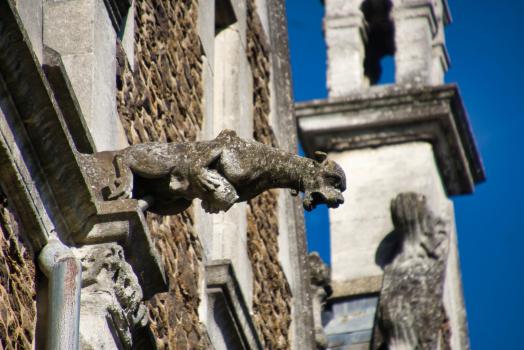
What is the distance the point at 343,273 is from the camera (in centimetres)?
1210

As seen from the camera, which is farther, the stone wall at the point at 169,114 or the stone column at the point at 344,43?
A: the stone column at the point at 344,43

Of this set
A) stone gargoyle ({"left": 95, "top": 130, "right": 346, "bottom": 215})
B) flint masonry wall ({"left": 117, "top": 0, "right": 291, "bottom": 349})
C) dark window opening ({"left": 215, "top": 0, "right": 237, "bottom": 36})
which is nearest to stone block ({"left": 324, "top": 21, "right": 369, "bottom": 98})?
dark window opening ({"left": 215, "top": 0, "right": 237, "bottom": 36})

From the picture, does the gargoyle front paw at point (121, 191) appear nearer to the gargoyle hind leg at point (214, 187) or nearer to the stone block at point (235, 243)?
the gargoyle hind leg at point (214, 187)

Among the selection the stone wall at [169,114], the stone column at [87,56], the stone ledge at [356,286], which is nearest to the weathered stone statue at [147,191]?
the stone column at [87,56]

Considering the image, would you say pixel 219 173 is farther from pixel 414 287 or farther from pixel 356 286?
pixel 356 286

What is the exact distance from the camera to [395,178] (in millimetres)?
12328

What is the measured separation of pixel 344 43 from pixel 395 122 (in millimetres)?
1733

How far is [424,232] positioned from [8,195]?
8590mm

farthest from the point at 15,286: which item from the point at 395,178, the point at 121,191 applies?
the point at 395,178

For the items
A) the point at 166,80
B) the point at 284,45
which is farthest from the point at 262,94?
the point at 166,80

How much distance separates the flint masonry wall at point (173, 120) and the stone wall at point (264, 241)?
0.05 feet

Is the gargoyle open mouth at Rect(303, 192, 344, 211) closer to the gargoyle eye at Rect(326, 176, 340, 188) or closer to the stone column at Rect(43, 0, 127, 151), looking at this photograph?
the gargoyle eye at Rect(326, 176, 340, 188)

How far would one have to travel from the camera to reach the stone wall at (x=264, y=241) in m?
6.70

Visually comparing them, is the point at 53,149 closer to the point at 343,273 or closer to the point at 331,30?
the point at 343,273
